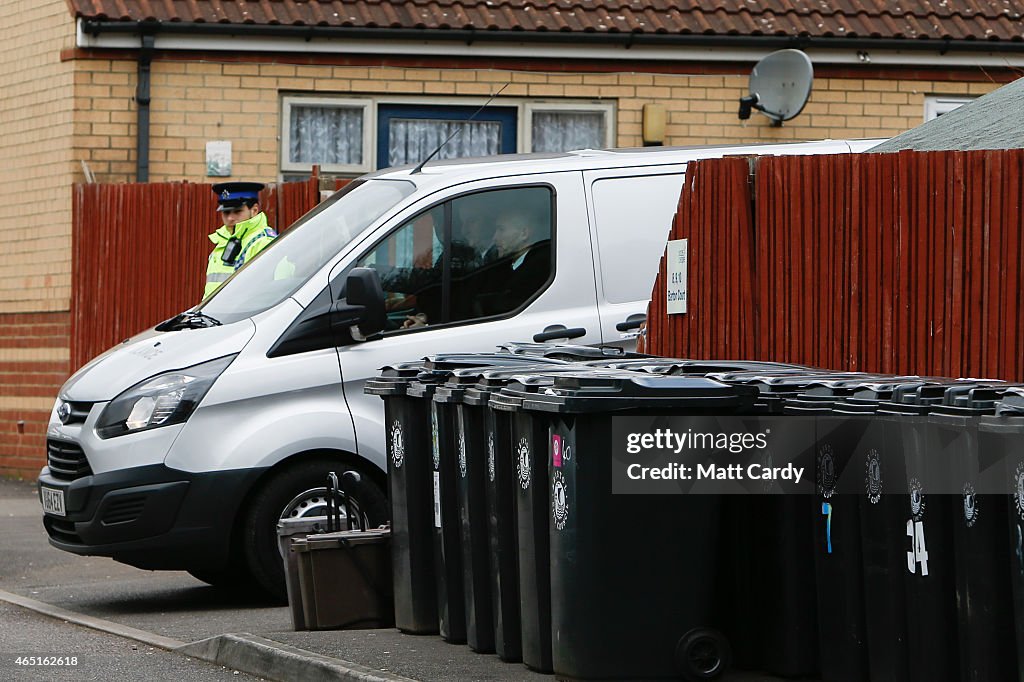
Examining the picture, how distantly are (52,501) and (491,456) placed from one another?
3.24 m

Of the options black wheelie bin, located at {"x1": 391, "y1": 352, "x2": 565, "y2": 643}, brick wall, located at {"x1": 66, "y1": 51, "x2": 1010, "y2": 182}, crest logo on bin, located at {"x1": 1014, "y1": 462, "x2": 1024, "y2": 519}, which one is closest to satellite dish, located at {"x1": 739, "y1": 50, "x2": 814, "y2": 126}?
brick wall, located at {"x1": 66, "y1": 51, "x2": 1010, "y2": 182}

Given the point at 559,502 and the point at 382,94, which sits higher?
the point at 382,94

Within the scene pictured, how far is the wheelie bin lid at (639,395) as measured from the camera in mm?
5750

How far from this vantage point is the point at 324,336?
8.84 m

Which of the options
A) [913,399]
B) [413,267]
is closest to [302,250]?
[413,267]

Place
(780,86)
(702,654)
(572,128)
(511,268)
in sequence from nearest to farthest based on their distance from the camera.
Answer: (702,654)
(511,268)
(780,86)
(572,128)

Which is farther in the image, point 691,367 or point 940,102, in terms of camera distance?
point 940,102

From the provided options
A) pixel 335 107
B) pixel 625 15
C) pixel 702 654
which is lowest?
pixel 702 654

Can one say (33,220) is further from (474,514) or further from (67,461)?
(474,514)

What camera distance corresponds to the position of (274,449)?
8.62 m

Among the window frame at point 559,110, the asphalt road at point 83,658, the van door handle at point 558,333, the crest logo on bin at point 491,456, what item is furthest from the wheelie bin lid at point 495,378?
the window frame at point 559,110

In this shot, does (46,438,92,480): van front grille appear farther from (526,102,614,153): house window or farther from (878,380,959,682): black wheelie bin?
(526,102,614,153): house window

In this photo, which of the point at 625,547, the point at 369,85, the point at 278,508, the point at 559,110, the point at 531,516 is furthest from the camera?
the point at 559,110

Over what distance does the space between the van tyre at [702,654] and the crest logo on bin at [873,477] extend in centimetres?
78
